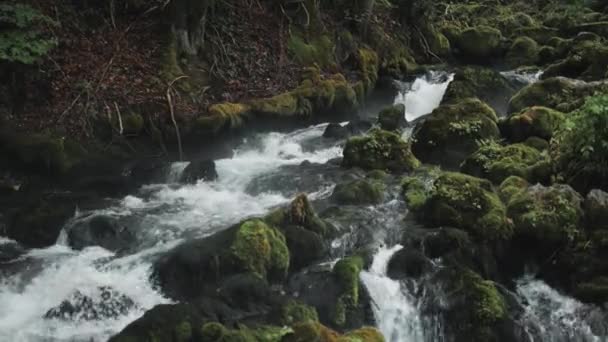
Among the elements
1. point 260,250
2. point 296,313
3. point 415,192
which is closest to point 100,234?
point 260,250

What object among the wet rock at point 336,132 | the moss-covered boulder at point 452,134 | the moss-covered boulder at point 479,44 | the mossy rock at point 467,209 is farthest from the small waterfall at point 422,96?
the mossy rock at point 467,209

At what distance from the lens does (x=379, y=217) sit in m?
8.64

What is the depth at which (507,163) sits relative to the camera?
980 cm

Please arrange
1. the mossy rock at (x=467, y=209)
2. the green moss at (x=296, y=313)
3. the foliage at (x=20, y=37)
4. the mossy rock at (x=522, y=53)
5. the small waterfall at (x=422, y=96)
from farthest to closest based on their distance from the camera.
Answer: the mossy rock at (x=522, y=53)
the small waterfall at (x=422, y=96)
the foliage at (x=20, y=37)
the mossy rock at (x=467, y=209)
the green moss at (x=296, y=313)

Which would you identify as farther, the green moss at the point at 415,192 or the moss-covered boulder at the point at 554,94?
the moss-covered boulder at the point at 554,94

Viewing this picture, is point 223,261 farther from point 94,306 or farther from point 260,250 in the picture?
point 94,306

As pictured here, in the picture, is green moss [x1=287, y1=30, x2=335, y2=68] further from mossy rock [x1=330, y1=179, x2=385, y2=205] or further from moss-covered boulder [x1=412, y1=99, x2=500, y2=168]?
mossy rock [x1=330, y1=179, x2=385, y2=205]

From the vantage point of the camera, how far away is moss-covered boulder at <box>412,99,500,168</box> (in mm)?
11141

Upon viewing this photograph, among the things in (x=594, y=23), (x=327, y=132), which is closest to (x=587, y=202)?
(x=327, y=132)

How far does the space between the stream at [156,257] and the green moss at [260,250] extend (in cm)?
80

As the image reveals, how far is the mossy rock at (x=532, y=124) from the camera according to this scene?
11.1 metres

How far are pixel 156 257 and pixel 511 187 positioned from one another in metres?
4.78

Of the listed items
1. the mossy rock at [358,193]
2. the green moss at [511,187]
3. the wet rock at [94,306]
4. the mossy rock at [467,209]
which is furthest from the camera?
the mossy rock at [358,193]

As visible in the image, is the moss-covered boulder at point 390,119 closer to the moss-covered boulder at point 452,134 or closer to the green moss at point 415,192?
the moss-covered boulder at point 452,134
